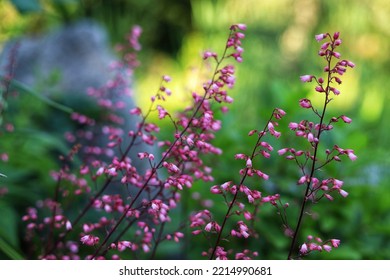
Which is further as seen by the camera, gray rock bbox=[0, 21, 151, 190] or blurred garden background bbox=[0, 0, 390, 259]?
gray rock bbox=[0, 21, 151, 190]

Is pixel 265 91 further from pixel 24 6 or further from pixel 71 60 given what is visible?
pixel 24 6

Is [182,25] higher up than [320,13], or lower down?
higher up

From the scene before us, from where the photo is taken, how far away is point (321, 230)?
2592mm

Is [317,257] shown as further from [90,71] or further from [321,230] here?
[90,71]

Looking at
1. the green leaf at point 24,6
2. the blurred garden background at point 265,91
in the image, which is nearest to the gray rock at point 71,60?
the blurred garden background at point 265,91

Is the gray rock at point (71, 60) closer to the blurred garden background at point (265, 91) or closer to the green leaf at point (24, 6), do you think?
the blurred garden background at point (265, 91)

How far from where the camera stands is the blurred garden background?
249 cm

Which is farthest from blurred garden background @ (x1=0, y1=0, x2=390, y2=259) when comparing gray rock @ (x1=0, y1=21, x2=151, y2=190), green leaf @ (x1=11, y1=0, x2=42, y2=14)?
gray rock @ (x1=0, y1=21, x2=151, y2=190)

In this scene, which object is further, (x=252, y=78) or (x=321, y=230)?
(x=252, y=78)

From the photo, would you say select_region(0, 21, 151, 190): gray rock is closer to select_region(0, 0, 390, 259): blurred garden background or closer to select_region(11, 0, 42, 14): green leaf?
select_region(0, 0, 390, 259): blurred garden background

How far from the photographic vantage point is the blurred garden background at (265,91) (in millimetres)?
2492
